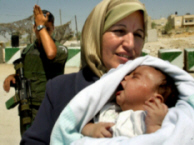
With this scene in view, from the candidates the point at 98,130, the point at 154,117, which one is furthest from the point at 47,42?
the point at 154,117

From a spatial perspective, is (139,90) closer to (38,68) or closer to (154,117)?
(154,117)

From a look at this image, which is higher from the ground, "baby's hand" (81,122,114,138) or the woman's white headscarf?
the woman's white headscarf

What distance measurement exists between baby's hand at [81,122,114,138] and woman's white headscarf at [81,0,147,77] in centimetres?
42

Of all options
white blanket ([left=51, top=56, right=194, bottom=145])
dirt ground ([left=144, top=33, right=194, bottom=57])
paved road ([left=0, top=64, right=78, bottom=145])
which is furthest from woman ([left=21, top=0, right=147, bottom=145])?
dirt ground ([left=144, top=33, right=194, bottom=57])

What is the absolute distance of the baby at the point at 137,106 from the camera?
1.04m

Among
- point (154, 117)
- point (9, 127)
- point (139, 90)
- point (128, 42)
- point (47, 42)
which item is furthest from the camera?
point (9, 127)

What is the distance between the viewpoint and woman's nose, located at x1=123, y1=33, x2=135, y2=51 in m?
1.40

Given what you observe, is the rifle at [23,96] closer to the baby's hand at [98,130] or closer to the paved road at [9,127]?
the paved road at [9,127]

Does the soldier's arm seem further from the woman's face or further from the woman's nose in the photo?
the woman's nose

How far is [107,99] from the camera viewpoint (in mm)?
1234

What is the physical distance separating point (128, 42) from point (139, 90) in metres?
0.37

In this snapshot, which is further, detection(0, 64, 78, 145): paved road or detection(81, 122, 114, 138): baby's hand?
detection(0, 64, 78, 145): paved road

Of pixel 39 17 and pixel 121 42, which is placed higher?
pixel 39 17

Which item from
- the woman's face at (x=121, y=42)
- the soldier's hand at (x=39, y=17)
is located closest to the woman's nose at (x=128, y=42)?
the woman's face at (x=121, y=42)
